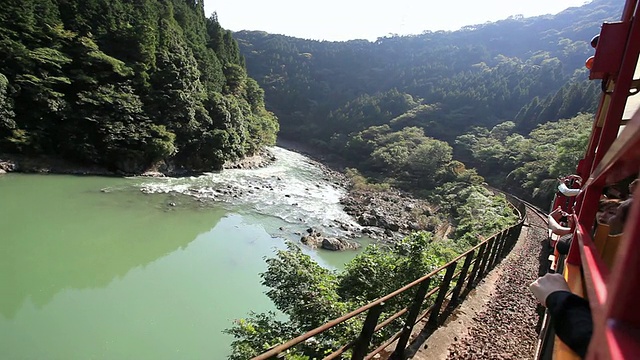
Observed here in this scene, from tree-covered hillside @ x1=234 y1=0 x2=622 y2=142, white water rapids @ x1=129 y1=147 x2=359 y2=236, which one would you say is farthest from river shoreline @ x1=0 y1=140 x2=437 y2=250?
tree-covered hillside @ x1=234 y1=0 x2=622 y2=142

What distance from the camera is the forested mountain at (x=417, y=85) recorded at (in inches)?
2078

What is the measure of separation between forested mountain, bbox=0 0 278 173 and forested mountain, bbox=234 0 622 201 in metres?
22.5

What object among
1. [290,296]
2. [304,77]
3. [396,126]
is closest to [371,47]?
[304,77]

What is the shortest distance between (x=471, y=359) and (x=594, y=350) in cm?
473

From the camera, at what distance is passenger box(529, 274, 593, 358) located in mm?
1003

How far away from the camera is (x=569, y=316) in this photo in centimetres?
109

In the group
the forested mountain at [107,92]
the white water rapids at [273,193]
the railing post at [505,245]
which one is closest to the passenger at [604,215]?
the railing post at [505,245]

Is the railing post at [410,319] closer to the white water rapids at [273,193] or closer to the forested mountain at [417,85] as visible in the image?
the white water rapids at [273,193]

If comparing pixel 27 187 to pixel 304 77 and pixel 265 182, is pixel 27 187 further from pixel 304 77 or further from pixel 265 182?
pixel 304 77

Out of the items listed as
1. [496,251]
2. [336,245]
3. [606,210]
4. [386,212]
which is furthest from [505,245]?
[386,212]

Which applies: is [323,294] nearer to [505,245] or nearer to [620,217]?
[620,217]

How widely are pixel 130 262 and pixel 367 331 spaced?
436 inches

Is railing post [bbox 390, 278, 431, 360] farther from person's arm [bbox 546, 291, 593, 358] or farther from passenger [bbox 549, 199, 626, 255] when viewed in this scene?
person's arm [bbox 546, 291, 593, 358]

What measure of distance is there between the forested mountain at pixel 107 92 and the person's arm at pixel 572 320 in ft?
85.2
